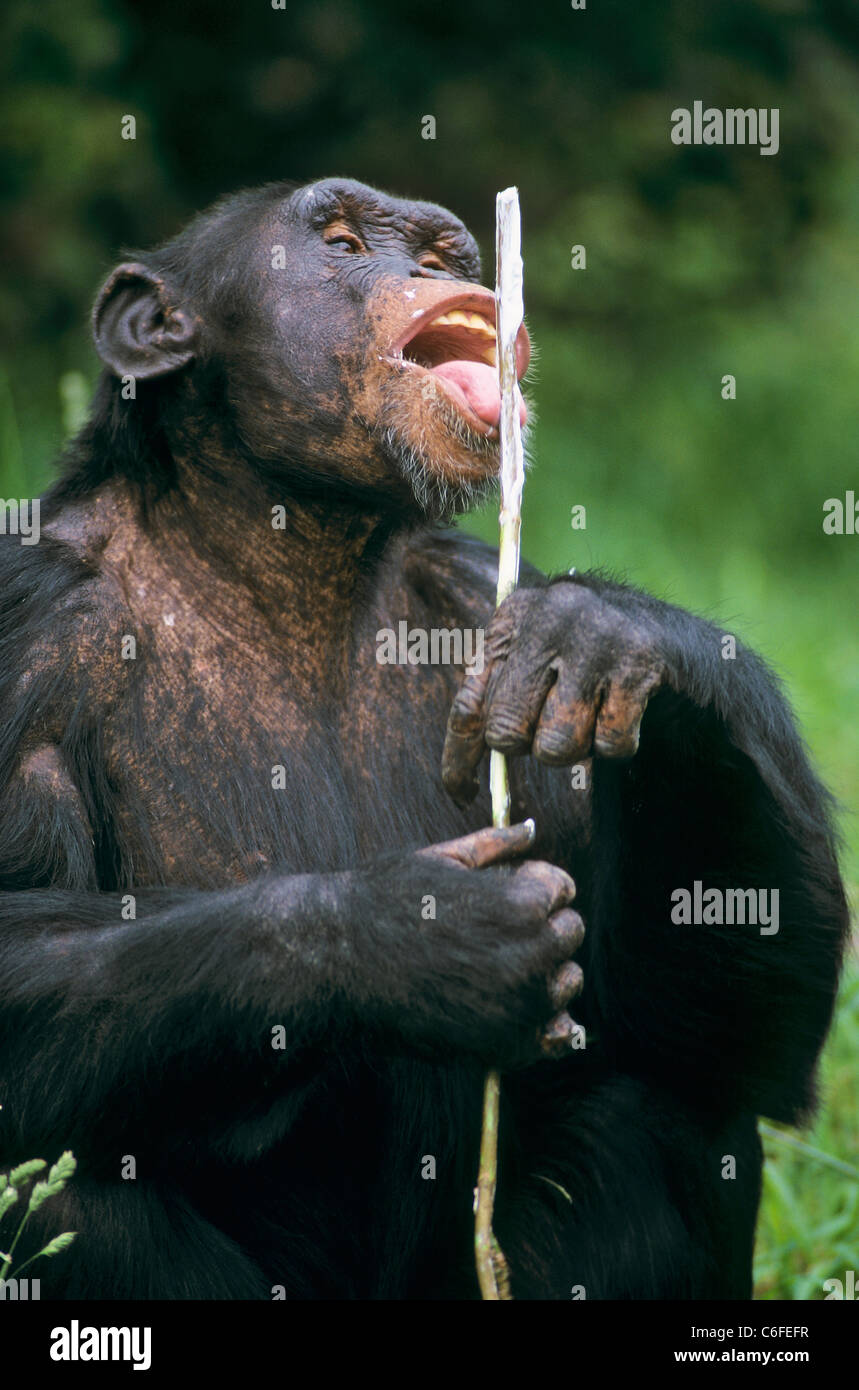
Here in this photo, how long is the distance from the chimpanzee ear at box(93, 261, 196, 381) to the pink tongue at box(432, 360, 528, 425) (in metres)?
0.63

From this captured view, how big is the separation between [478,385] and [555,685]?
87 cm

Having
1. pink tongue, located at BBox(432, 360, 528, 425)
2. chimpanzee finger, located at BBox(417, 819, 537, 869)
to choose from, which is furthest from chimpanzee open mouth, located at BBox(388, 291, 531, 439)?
chimpanzee finger, located at BBox(417, 819, 537, 869)

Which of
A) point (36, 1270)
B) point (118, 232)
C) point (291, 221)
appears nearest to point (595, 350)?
point (118, 232)

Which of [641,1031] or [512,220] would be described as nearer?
[512,220]

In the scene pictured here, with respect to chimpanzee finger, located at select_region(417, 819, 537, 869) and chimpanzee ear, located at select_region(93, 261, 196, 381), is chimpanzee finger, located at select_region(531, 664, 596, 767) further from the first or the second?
chimpanzee ear, located at select_region(93, 261, 196, 381)

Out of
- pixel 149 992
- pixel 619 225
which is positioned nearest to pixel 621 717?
pixel 149 992

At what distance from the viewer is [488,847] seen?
2971mm

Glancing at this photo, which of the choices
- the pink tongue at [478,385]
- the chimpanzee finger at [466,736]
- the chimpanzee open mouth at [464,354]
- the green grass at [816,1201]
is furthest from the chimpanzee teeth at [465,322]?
the green grass at [816,1201]

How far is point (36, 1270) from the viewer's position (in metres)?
3.16

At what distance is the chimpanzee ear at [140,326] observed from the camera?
3730mm

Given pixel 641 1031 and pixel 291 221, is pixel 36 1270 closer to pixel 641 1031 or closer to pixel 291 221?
pixel 641 1031

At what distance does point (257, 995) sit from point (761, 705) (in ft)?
4.19

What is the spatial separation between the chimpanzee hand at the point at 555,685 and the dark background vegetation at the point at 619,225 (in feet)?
17.9
